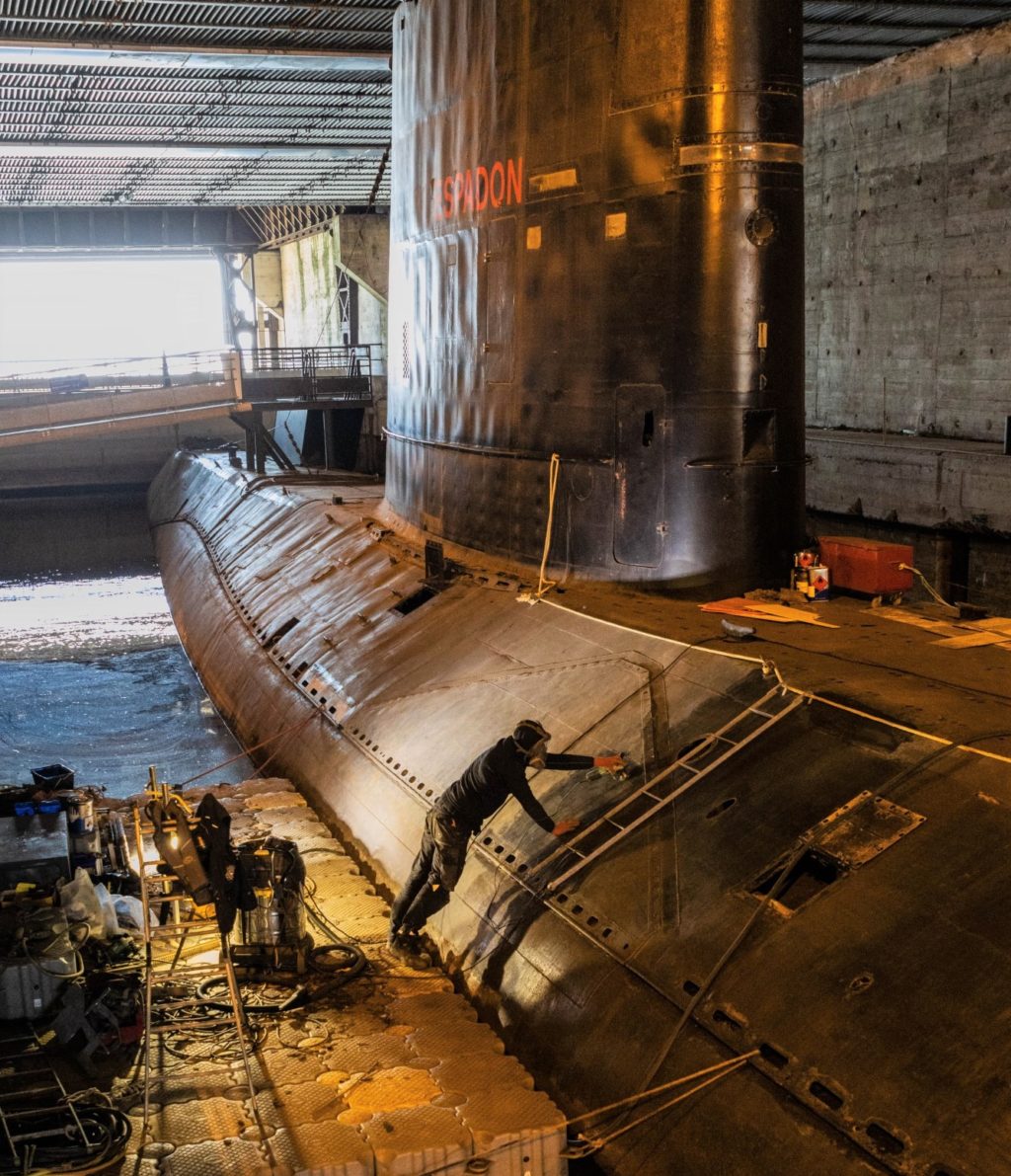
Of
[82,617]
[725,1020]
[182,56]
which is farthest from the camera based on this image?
[82,617]

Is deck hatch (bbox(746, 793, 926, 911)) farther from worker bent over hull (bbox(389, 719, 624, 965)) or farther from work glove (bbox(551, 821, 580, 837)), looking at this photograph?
worker bent over hull (bbox(389, 719, 624, 965))

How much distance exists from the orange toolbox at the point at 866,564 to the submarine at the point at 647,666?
0.68 ft

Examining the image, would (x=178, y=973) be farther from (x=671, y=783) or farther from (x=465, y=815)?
(x=671, y=783)

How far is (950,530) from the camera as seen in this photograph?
1667 cm

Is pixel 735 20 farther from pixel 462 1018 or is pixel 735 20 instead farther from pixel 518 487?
pixel 462 1018

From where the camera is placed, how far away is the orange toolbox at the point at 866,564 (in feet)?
30.4

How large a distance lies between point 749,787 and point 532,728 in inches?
44.5

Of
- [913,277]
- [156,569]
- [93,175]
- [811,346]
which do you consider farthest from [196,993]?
[93,175]

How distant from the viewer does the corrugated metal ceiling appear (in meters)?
16.6

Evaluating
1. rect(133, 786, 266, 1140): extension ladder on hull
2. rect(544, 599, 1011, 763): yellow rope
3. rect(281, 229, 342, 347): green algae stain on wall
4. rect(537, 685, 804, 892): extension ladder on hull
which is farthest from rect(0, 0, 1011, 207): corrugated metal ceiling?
rect(133, 786, 266, 1140): extension ladder on hull

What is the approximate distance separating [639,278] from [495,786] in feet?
12.5

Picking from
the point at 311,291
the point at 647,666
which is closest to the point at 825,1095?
the point at 647,666

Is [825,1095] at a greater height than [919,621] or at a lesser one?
lesser

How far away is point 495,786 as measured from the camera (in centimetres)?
684
